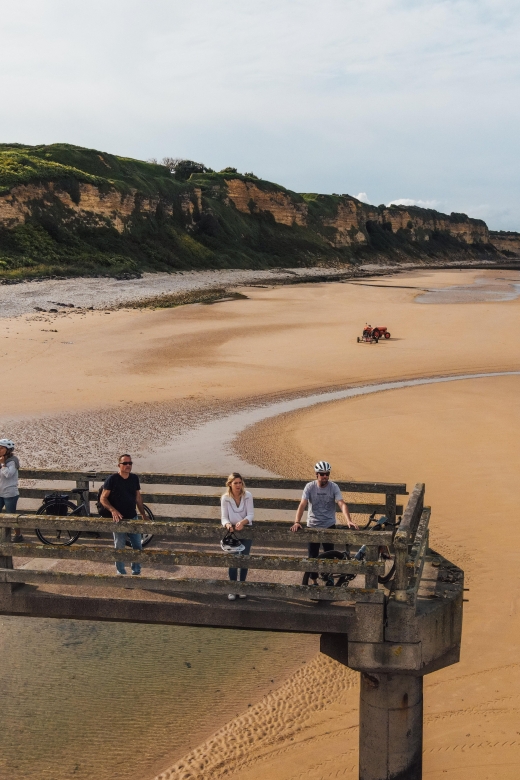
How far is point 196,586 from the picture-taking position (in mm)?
7336

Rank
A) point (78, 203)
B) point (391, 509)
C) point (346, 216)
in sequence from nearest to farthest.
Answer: point (391, 509) < point (78, 203) < point (346, 216)

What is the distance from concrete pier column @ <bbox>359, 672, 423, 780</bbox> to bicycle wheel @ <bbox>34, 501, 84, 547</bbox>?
425 cm

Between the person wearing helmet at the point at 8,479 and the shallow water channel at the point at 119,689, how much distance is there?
1.78m

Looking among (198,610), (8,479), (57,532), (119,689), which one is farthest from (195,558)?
(8,479)

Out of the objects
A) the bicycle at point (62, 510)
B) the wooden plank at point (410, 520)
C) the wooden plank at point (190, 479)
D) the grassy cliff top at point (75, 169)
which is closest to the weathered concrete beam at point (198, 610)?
the wooden plank at point (410, 520)

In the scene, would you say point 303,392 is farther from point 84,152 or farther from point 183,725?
point 84,152

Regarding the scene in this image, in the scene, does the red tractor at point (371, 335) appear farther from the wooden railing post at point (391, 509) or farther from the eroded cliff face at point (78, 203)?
the eroded cliff face at point (78, 203)

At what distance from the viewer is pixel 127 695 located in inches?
363

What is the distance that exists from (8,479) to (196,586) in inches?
142

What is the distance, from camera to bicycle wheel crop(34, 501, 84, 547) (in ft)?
31.4

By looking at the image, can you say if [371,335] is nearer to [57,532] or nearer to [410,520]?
[57,532]

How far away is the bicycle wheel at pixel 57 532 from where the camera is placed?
9.59 metres

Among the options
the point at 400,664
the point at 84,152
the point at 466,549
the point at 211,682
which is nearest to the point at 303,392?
the point at 466,549

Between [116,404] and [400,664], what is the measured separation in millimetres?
17735
